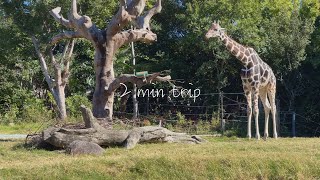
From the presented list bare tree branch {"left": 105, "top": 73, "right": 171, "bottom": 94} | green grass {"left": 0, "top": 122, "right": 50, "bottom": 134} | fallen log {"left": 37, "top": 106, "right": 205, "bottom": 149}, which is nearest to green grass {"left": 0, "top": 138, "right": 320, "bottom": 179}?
fallen log {"left": 37, "top": 106, "right": 205, "bottom": 149}

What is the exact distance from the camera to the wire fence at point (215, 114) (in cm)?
1886

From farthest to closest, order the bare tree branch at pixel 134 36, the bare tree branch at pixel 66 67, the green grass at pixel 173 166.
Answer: the bare tree branch at pixel 66 67 < the bare tree branch at pixel 134 36 < the green grass at pixel 173 166

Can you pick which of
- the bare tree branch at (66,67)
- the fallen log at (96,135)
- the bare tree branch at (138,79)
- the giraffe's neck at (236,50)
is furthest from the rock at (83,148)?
the bare tree branch at (66,67)

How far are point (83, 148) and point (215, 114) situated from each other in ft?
33.6

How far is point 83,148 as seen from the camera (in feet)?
33.8

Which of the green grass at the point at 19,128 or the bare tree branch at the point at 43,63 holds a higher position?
the bare tree branch at the point at 43,63

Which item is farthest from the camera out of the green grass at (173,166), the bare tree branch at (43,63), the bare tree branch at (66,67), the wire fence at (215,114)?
the bare tree branch at (66,67)

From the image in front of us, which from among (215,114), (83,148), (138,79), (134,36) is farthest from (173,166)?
(215,114)

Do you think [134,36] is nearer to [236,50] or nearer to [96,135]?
[236,50]

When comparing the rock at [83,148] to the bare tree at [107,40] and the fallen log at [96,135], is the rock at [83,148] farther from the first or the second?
the bare tree at [107,40]

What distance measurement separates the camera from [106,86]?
1397cm

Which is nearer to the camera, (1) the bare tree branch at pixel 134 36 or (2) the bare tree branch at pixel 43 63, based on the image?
(1) the bare tree branch at pixel 134 36

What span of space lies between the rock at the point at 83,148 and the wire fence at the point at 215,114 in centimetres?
771

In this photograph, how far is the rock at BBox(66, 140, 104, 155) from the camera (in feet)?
33.7
